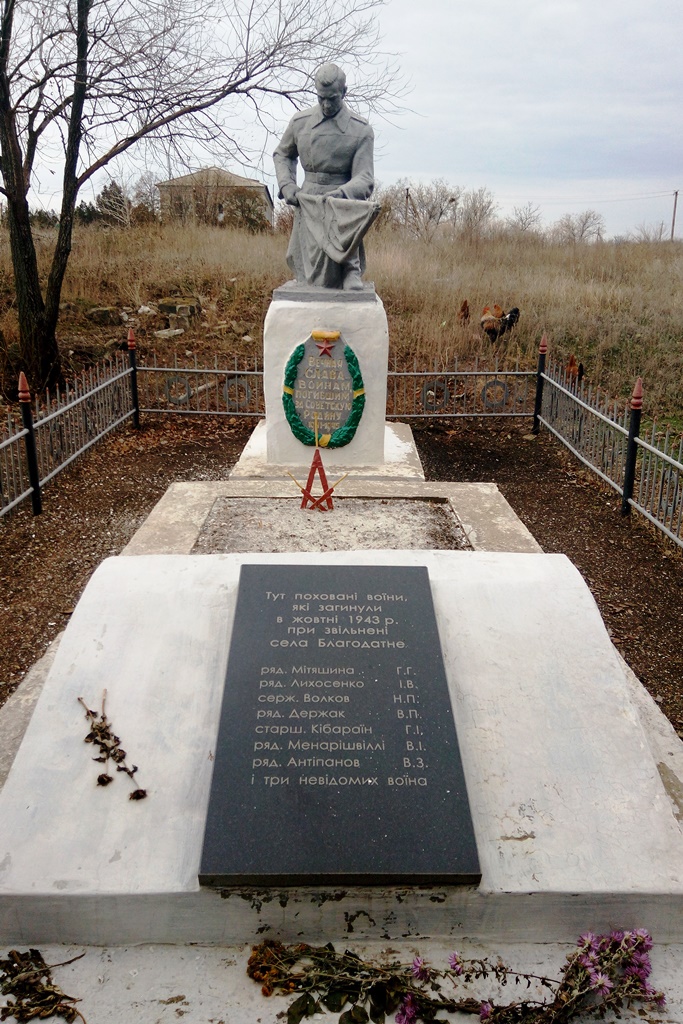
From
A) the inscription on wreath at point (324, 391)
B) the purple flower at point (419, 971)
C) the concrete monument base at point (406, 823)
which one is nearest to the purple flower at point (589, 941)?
the concrete monument base at point (406, 823)

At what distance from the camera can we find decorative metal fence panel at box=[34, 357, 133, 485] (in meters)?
7.16

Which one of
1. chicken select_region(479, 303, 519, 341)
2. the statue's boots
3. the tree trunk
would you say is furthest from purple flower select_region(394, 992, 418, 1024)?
chicken select_region(479, 303, 519, 341)

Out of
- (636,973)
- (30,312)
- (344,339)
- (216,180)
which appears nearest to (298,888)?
(636,973)

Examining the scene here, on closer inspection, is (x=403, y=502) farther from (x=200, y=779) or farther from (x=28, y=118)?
(x=28, y=118)

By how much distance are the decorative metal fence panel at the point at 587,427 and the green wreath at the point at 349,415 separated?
7.54ft

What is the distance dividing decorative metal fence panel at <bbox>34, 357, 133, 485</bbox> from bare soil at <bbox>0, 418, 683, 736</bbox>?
6.6 inches

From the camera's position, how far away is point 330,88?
19.0 feet

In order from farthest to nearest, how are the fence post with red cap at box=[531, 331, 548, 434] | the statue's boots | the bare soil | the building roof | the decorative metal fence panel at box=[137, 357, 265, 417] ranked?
the building roof, the decorative metal fence panel at box=[137, 357, 265, 417], the fence post with red cap at box=[531, 331, 548, 434], the statue's boots, the bare soil

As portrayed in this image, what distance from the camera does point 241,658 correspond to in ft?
8.88

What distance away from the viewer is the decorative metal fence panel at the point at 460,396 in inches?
378

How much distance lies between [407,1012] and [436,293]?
39.4 ft

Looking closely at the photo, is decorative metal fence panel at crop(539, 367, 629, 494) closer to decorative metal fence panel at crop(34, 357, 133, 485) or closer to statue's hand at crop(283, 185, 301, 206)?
statue's hand at crop(283, 185, 301, 206)

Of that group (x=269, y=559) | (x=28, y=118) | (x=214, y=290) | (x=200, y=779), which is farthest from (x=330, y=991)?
(x=214, y=290)

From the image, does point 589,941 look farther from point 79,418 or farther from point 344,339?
point 79,418
